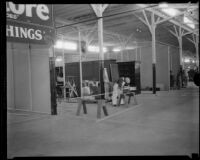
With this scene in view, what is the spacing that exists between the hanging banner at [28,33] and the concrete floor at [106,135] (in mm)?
2343

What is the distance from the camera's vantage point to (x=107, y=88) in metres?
10.0

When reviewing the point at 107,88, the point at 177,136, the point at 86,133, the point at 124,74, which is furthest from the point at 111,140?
the point at 124,74

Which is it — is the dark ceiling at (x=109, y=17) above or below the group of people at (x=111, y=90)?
above

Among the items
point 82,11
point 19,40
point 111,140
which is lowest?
point 111,140

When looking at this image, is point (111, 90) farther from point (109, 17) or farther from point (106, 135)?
point (106, 135)

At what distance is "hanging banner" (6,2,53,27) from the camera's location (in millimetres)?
5686

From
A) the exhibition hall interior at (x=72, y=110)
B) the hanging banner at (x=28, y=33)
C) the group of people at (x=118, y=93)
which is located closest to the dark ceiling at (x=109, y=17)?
the exhibition hall interior at (x=72, y=110)

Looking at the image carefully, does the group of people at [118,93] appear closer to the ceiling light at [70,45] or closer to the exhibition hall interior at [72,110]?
the exhibition hall interior at [72,110]

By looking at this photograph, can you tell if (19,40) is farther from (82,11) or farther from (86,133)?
(82,11)

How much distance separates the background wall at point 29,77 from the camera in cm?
691

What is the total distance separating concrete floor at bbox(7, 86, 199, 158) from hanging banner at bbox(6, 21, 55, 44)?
92.3 inches

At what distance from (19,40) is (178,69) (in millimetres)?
13383

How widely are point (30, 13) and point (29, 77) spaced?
220 centimetres

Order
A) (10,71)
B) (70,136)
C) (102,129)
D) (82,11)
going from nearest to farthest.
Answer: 1. (70,136)
2. (102,129)
3. (10,71)
4. (82,11)
